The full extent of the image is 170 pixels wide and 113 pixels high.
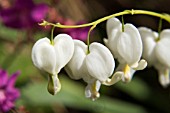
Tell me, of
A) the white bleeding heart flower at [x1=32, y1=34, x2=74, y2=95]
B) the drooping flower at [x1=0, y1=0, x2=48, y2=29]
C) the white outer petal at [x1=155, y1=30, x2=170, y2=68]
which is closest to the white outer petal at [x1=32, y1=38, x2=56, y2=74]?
the white bleeding heart flower at [x1=32, y1=34, x2=74, y2=95]

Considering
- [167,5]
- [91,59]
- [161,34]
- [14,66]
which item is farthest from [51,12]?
[167,5]

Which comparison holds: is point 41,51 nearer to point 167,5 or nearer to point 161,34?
point 161,34

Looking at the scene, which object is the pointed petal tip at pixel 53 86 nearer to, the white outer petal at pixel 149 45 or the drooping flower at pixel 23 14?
the white outer petal at pixel 149 45

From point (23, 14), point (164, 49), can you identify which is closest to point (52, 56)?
point (164, 49)

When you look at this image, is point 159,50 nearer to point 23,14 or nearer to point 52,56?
point 52,56

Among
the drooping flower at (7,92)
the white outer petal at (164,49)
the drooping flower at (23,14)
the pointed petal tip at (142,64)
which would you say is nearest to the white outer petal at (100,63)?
the pointed petal tip at (142,64)

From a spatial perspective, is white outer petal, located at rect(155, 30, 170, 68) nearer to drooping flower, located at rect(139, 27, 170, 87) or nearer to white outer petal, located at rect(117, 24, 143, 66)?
drooping flower, located at rect(139, 27, 170, 87)
